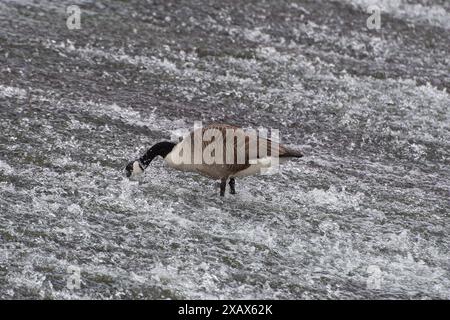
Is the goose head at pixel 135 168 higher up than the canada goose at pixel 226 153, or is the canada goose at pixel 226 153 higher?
the canada goose at pixel 226 153

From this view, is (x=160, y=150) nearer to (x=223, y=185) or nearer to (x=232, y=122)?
(x=223, y=185)

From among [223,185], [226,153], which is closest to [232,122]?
[223,185]

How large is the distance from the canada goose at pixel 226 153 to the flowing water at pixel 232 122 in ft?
1.73

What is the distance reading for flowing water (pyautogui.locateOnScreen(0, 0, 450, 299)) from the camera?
28.2 feet

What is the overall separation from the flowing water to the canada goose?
527mm

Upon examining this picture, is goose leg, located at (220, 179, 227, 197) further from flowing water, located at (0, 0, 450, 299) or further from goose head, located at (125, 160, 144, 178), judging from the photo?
goose head, located at (125, 160, 144, 178)

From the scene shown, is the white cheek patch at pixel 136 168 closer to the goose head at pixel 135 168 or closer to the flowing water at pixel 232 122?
the goose head at pixel 135 168

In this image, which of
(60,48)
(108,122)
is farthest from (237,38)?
(108,122)

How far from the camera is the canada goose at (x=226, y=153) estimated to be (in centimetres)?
974

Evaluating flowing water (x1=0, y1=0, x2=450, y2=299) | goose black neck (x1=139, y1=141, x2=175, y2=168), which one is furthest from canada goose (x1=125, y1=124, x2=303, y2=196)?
flowing water (x1=0, y1=0, x2=450, y2=299)

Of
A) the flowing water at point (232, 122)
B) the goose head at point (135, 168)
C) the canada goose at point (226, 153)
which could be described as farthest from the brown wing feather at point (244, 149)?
the goose head at point (135, 168)

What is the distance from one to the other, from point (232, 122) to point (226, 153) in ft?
11.3

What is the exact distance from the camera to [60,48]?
14.9 meters

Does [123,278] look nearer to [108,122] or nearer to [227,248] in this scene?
[227,248]
